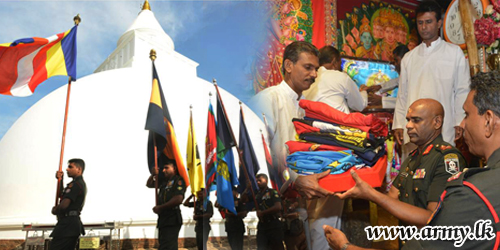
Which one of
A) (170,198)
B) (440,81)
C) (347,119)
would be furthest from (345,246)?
(170,198)

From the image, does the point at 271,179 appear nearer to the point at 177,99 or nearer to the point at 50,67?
the point at 50,67

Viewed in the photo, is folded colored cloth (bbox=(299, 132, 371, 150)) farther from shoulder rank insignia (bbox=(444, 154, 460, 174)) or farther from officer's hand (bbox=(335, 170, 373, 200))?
shoulder rank insignia (bbox=(444, 154, 460, 174))

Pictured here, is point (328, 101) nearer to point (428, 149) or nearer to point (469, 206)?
point (428, 149)

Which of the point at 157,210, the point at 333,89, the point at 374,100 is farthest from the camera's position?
the point at 157,210

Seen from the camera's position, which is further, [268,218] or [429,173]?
[429,173]

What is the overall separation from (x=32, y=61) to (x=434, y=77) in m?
6.32

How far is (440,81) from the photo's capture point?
9.02 feet

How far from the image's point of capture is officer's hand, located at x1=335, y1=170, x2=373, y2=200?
1.50m

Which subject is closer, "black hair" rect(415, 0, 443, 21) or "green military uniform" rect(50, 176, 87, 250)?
"black hair" rect(415, 0, 443, 21)

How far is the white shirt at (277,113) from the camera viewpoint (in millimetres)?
1408

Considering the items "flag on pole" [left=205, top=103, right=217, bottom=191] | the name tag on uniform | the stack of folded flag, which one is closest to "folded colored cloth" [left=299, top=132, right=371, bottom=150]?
the stack of folded flag

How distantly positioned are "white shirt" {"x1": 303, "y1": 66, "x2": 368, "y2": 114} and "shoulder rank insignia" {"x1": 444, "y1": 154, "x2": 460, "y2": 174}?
1.55ft

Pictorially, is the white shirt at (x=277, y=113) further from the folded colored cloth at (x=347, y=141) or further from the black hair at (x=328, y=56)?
the black hair at (x=328, y=56)

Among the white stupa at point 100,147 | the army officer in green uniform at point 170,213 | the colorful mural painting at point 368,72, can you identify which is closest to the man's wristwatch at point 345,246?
the colorful mural painting at point 368,72
